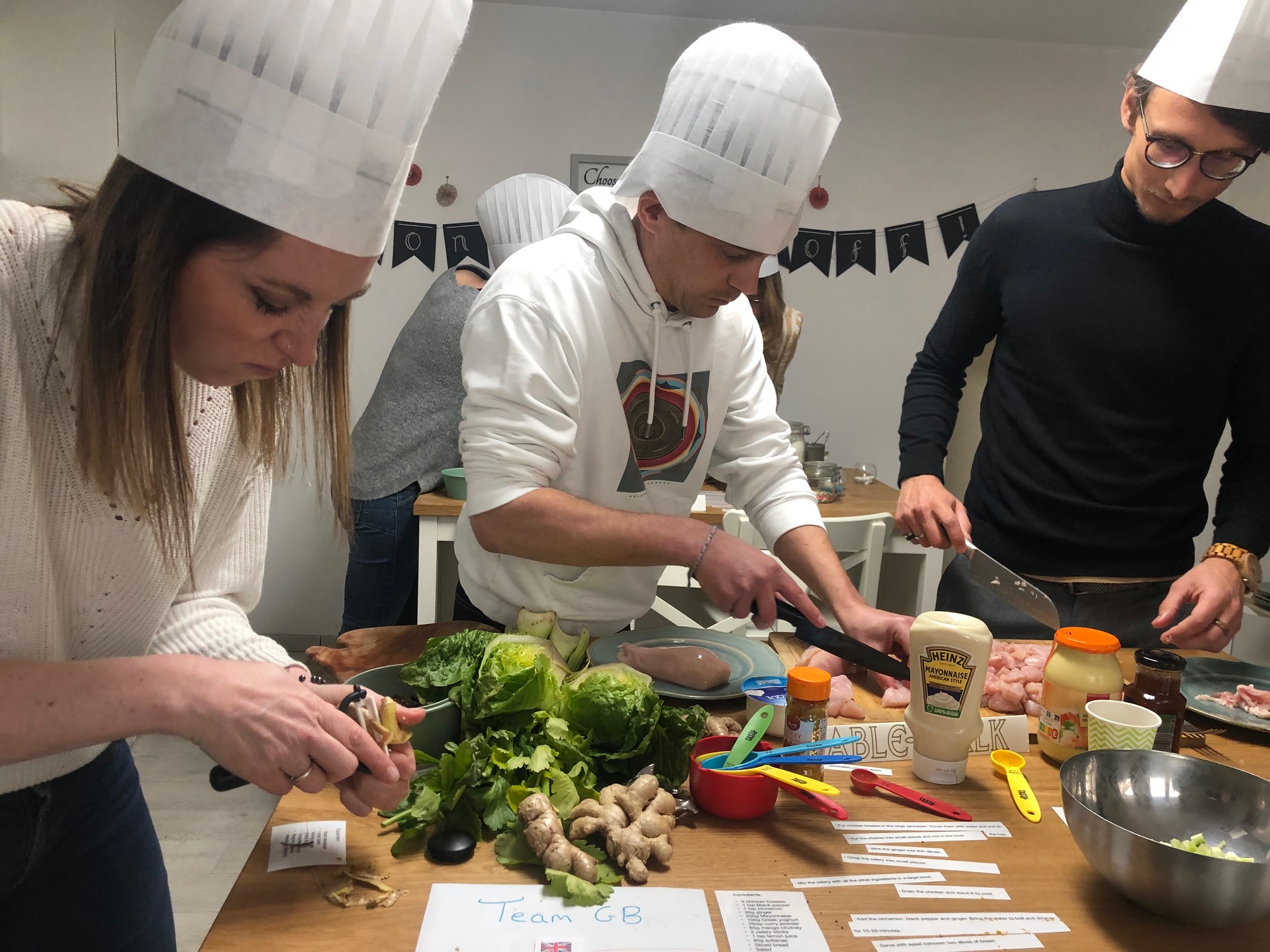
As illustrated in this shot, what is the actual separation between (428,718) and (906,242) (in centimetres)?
390

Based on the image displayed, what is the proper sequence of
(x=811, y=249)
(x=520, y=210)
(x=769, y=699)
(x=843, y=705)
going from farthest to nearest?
1. (x=811, y=249)
2. (x=520, y=210)
3. (x=843, y=705)
4. (x=769, y=699)

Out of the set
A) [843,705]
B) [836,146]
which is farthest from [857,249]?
[843,705]

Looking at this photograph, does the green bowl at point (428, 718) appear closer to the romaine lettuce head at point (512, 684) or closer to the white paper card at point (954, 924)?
the romaine lettuce head at point (512, 684)

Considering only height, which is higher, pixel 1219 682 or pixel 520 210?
pixel 520 210

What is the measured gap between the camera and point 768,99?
1.50 meters

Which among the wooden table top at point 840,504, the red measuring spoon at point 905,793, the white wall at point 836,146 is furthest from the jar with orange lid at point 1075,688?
the white wall at point 836,146

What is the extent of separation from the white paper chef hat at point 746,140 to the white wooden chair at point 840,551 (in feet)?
4.08

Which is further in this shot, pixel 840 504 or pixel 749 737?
pixel 840 504

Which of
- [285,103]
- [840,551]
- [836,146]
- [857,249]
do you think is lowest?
[840,551]

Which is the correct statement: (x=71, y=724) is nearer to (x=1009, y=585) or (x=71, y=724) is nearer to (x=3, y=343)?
(x=3, y=343)

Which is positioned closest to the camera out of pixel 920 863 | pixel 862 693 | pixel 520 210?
pixel 920 863

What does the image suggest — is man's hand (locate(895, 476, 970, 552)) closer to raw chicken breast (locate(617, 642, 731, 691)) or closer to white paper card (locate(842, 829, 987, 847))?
raw chicken breast (locate(617, 642, 731, 691))

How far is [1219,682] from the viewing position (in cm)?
153

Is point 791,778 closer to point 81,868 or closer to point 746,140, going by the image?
point 81,868
